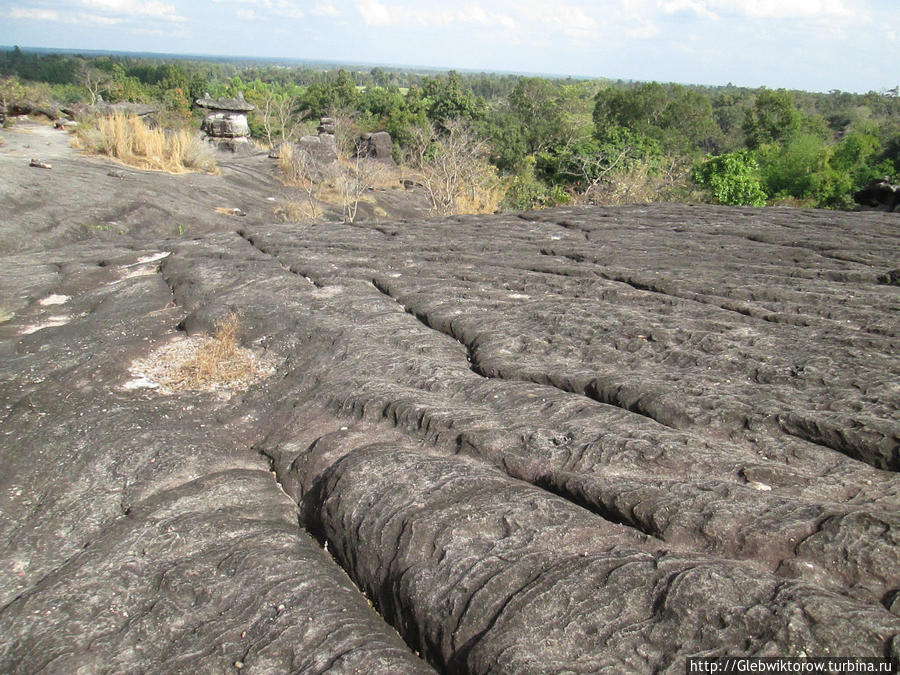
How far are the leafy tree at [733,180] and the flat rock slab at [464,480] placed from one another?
15.2m

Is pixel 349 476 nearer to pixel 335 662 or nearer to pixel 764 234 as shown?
pixel 335 662

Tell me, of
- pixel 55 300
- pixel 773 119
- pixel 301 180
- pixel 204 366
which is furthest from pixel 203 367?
pixel 773 119

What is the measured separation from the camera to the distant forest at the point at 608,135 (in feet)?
81.1

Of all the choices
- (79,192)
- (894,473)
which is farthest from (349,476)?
(79,192)

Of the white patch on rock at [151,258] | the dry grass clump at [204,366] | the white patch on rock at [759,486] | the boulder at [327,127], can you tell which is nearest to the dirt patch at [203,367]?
the dry grass clump at [204,366]

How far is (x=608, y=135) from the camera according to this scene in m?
30.5

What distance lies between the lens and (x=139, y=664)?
2.70 metres

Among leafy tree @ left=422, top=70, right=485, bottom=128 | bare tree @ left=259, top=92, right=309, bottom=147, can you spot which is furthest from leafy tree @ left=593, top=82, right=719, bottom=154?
bare tree @ left=259, top=92, right=309, bottom=147

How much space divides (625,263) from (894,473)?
5284 millimetres

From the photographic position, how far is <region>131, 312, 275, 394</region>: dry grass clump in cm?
548

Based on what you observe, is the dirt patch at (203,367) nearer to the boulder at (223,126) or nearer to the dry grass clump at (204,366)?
the dry grass clump at (204,366)

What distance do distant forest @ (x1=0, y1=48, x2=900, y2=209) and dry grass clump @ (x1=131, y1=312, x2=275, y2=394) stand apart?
59.8 feet

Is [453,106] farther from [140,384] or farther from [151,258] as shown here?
[140,384]

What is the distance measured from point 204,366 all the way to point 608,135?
28.7 m
